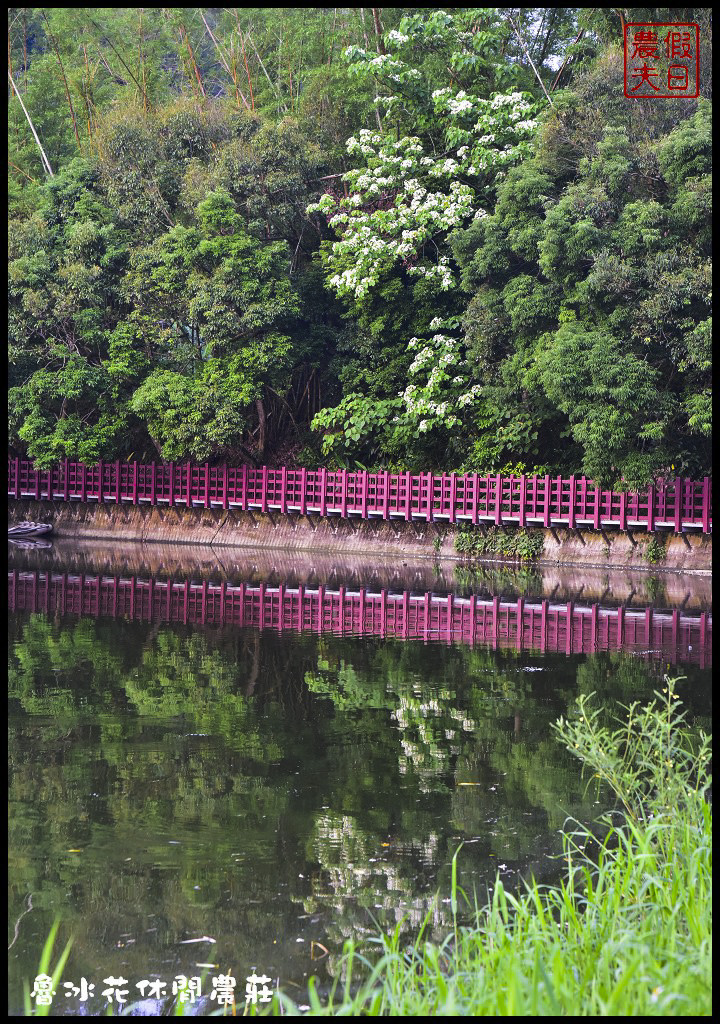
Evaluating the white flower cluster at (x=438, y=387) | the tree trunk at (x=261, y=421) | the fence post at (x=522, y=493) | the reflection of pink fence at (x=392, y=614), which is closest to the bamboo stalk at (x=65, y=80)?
the tree trunk at (x=261, y=421)

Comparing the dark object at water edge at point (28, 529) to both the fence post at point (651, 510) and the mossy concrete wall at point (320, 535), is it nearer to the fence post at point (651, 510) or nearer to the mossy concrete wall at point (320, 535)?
the mossy concrete wall at point (320, 535)

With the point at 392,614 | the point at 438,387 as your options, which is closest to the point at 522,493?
the point at 438,387

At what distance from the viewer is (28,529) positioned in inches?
1248

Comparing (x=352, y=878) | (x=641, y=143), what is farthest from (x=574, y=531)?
(x=352, y=878)

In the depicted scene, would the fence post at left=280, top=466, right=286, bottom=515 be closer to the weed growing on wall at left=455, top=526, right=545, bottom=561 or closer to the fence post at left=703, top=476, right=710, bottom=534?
the weed growing on wall at left=455, top=526, right=545, bottom=561

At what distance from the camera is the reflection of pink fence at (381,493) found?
24047 millimetres

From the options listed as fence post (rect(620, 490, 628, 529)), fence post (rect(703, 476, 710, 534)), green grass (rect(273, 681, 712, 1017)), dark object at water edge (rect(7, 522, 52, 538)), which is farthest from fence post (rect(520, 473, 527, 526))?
green grass (rect(273, 681, 712, 1017))

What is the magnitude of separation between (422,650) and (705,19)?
1316 cm

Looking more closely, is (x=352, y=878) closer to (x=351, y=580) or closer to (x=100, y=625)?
(x=100, y=625)

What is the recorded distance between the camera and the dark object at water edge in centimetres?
3164

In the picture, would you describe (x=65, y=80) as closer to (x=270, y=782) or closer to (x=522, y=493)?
(x=522, y=493)

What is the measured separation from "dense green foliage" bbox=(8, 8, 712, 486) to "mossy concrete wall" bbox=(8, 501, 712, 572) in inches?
63.3

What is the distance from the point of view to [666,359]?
23.0m

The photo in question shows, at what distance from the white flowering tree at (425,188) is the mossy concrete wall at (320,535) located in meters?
2.25
